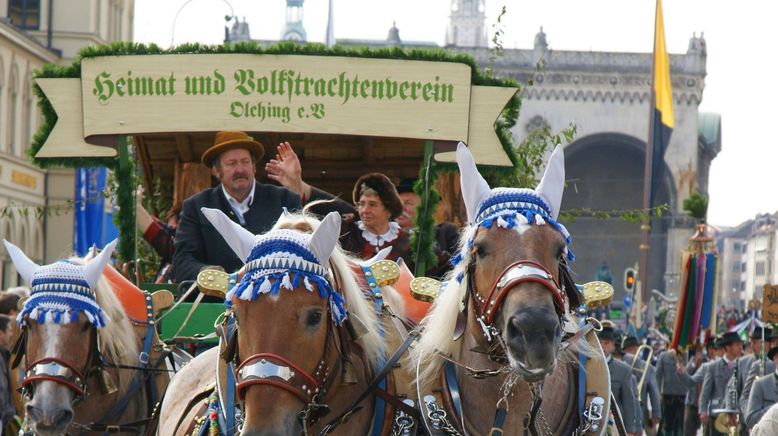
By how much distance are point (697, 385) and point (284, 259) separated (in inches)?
678

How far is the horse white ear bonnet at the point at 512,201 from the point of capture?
5.13m

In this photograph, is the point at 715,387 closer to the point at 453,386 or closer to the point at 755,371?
the point at 755,371

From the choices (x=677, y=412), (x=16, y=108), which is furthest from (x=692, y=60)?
(x=677, y=412)

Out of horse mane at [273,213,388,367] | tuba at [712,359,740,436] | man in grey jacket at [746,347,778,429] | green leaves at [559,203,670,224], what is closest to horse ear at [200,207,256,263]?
horse mane at [273,213,388,367]

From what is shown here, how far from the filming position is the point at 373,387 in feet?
17.8

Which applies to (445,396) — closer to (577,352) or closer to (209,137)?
(577,352)

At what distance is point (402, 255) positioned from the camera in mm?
8188

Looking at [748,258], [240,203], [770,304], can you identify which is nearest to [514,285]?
[240,203]

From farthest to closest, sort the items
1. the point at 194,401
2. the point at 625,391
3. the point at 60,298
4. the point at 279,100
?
the point at 625,391 < the point at 279,100 < the point at 60,298 < the point at 194,401

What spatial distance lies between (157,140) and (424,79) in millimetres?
2204

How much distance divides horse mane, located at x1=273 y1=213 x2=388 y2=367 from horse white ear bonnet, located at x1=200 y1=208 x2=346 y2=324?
0.19 meters

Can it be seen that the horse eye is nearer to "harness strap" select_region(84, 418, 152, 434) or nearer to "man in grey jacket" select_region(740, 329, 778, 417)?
"harness strap" select_region(84, 418, 152, 434)

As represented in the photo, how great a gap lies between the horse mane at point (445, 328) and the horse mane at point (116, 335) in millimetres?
2167

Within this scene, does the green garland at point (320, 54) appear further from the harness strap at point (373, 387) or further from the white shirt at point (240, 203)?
the harness strap at point (373, 387)
